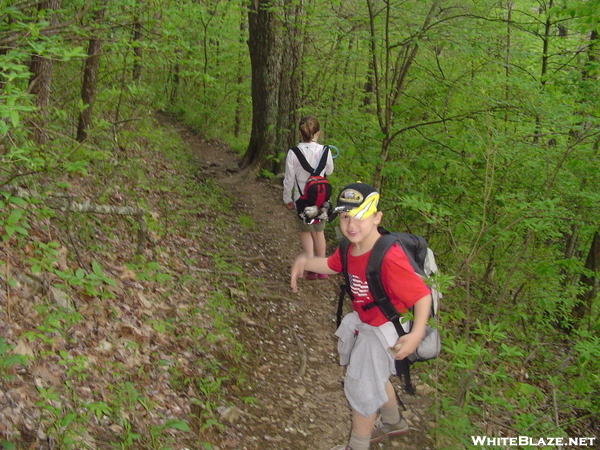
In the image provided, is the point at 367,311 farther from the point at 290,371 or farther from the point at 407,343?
the point at 290,371

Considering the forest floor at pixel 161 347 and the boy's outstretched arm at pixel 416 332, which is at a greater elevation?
the boy's outstretched arm at pixel 416 332

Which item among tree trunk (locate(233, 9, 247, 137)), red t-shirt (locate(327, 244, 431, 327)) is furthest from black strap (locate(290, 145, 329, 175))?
tree trunk (locate(233, 9, 247, 137))

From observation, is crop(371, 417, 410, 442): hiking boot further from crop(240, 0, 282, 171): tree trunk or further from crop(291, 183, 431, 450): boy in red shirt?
crop(240, 0, 282, 171): tree trunk

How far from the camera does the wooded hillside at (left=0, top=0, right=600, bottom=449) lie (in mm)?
4188

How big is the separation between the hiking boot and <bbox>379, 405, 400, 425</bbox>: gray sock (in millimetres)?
45

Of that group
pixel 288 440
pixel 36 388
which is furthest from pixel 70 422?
pixel 288 440

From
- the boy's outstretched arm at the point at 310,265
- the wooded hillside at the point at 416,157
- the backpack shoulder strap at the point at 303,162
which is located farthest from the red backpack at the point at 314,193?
the boy's outstretched arm at the point at 310,265

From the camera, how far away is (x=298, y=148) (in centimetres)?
648

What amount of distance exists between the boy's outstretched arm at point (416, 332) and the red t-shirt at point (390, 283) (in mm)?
44

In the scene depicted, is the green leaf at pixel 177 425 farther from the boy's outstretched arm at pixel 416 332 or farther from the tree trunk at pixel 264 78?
the tree trunk at pixel 264 78

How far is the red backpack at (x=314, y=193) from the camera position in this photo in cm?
632

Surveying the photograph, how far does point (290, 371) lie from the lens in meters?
5.23

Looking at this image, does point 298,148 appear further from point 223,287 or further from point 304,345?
point 304,345

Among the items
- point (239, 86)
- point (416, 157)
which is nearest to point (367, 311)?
A: point (416, 157)
